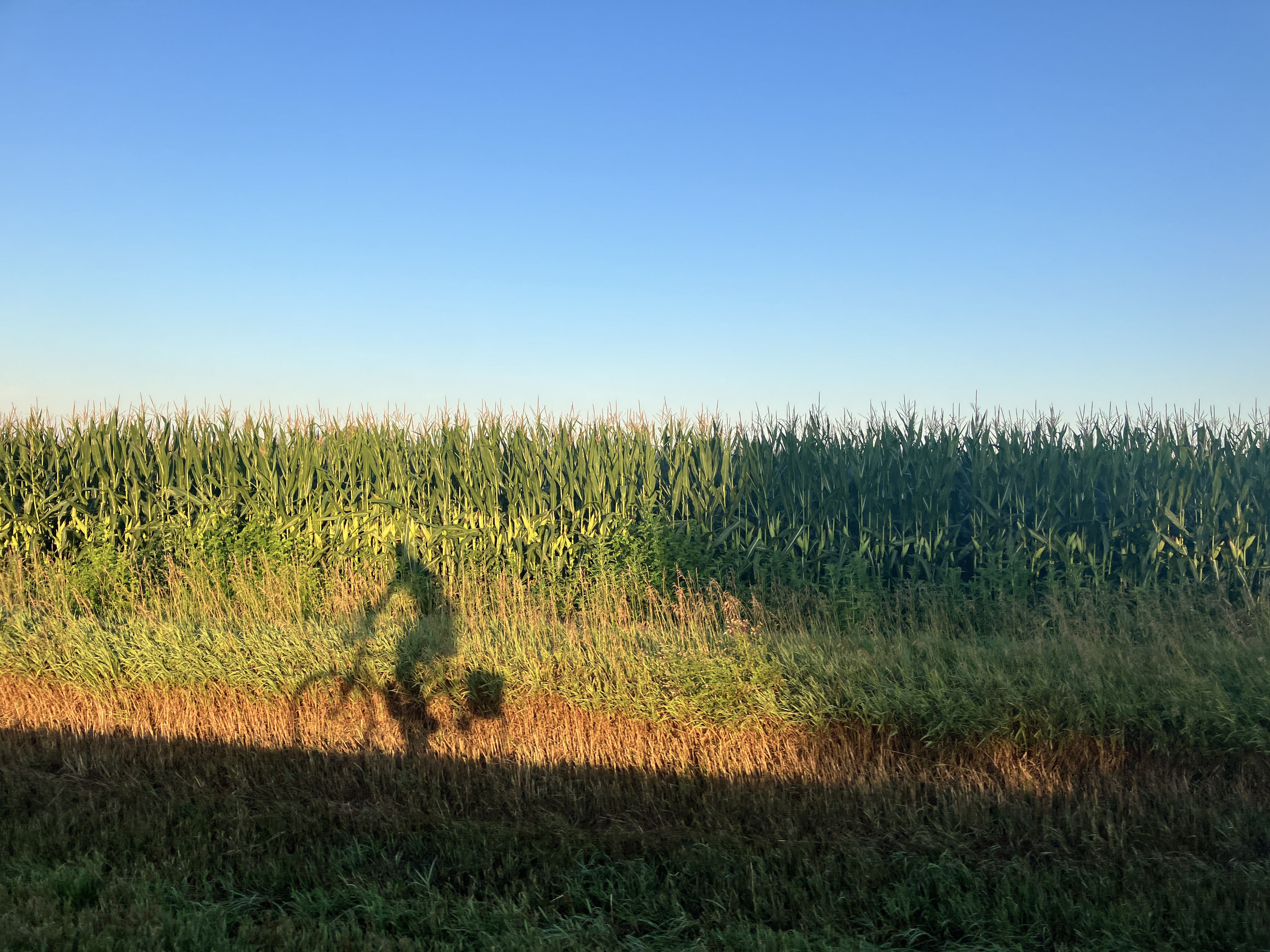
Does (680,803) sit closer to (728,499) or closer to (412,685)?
(412,685)

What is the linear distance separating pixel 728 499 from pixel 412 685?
5631 millimetres

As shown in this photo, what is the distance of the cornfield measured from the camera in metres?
10.9

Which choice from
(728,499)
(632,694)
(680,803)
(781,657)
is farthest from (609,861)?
(728,499)

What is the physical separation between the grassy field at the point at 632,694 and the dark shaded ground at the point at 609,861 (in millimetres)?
27

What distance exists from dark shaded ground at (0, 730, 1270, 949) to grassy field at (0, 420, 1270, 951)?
0.03 metres

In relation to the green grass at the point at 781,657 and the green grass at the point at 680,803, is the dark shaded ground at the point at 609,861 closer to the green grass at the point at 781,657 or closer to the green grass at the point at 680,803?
the green grass at the point at 680,803

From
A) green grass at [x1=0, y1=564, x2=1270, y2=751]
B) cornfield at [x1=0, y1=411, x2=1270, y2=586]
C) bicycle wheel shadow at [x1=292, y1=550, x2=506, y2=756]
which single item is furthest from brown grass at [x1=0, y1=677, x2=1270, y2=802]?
cornfield at [x1=0, y1=411, x2=1270, y2=586]

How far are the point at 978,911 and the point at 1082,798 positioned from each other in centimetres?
179

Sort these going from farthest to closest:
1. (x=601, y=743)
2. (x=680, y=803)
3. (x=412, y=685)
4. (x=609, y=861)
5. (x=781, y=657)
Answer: (x=412, y=685)
(x=781, y=657)
(x=601, y=743)
(x=680, y=803)
(x=609, y=861)

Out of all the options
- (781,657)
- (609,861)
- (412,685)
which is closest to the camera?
(609,861)

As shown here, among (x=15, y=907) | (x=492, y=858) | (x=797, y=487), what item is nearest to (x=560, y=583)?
(x=797, y=487)

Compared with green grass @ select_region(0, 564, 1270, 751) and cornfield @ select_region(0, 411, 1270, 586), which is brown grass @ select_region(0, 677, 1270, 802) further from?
cornfield @ select_region(0, 411, 1270, 586)

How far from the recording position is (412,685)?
24.8 feet

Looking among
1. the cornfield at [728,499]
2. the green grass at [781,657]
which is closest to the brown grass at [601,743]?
the green grass at [781,657]
